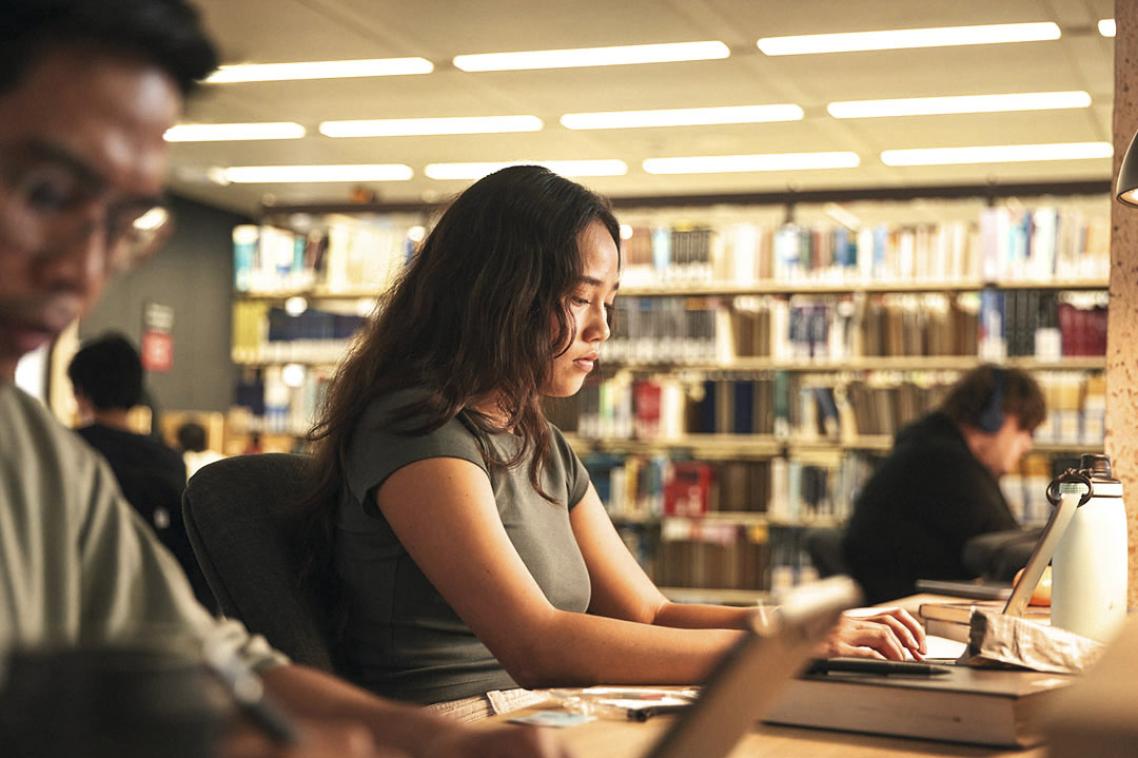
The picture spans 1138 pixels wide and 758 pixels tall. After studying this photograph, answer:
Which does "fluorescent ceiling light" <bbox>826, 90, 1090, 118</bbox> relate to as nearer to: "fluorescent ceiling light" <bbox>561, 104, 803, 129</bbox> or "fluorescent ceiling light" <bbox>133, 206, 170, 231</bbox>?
"fluorescent ceiling light" <bbox>561, 104, 803, 129</bbox>

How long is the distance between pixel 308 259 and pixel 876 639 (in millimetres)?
5737

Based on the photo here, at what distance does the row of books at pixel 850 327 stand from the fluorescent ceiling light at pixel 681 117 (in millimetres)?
1016

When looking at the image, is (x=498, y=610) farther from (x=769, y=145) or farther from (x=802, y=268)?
(x=769, y=145)

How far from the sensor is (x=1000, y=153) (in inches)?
311

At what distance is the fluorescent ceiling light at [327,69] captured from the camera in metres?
6.29

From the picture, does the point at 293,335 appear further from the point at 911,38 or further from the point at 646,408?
the point at 911,38

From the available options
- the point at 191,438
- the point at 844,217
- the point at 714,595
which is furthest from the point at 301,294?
the point at 844,217

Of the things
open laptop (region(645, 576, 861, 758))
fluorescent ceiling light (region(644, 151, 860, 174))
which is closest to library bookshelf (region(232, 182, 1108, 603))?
fluorescent ceiling light (region(644, 151, 860, 174))

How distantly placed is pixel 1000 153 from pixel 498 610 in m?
6.99

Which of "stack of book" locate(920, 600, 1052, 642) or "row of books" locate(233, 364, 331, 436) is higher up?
"row of books" locate(233, 364, 331, 436)

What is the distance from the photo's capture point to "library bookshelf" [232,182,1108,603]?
5.92 meters

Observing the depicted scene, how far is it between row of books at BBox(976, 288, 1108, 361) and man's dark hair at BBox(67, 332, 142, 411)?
3.43 metres

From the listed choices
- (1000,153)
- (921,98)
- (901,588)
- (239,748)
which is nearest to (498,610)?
(239,748)

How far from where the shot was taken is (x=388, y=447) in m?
1.66
